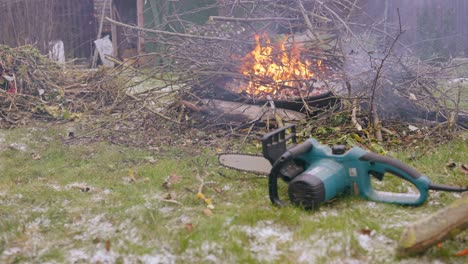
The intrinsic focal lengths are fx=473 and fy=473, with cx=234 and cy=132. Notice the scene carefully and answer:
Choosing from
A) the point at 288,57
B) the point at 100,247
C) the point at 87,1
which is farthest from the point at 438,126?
the point at 87,1

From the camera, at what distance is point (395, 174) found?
289 cm

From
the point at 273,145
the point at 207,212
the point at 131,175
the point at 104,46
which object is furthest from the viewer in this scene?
the point at 104,46

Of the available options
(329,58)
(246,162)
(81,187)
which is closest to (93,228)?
(81,187)

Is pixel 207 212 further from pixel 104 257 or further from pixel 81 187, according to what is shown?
pixel 81 187

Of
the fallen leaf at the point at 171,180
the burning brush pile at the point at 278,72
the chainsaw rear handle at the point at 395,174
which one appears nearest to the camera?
the chainsaw rear handle at the point at 395,174

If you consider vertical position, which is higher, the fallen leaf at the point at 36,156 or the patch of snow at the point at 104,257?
the patch of snow at the point at 104,257

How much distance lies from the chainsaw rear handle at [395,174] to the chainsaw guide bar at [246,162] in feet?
3.19

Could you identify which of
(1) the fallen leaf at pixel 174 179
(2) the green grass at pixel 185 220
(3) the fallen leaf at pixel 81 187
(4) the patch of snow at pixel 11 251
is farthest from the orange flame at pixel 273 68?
(4) the patch of snow at pixel 11 251

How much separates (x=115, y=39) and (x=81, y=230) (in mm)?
10678

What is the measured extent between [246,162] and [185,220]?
1.18 metres

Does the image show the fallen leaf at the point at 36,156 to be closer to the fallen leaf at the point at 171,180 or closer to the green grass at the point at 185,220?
the green grass at the point at 185,220

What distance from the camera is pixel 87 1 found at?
43.7 feet

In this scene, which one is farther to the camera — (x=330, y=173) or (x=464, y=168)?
(x=464, y=168)

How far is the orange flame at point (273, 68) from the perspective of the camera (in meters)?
5.50
